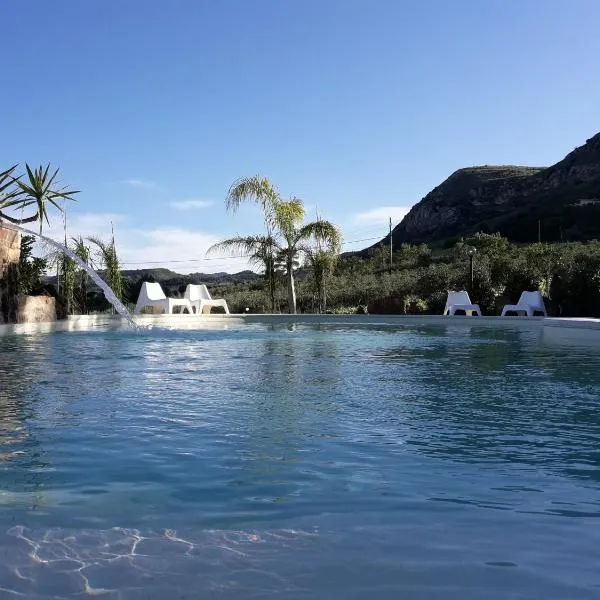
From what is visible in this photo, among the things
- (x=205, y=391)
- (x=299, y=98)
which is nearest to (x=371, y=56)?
(x=299, y=98)

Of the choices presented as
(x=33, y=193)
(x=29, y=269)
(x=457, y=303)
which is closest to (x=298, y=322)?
(x=457, y=303)

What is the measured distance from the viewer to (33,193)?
18.2 meters

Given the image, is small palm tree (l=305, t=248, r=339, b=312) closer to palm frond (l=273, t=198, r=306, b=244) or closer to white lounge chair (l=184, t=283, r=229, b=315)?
palm frond (l=273, t=198, r=306, b=244)

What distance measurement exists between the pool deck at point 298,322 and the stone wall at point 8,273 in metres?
0.54

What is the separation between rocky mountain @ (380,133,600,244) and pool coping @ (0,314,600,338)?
4661 cm

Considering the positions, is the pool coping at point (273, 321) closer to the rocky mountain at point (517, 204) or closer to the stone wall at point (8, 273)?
the stone wall at point (8, 273)

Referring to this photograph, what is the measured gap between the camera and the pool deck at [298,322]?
13680mm

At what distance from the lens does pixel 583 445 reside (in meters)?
3.57

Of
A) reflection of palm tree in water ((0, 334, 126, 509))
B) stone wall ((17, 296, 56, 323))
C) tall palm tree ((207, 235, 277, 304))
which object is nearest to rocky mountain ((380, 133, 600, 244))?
tall palm tree ((207, 235, 277, 304))

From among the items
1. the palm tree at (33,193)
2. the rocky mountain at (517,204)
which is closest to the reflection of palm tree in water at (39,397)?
the palm tree at (33,193)

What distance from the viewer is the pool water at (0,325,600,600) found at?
1.93 m

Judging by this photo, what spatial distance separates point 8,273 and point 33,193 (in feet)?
14.9

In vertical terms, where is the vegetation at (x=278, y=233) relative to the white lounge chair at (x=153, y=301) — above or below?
above

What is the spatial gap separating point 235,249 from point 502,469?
1975cm
